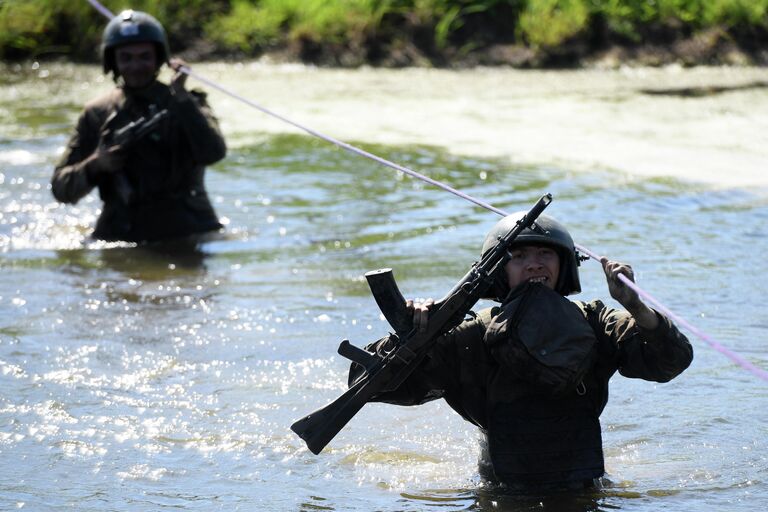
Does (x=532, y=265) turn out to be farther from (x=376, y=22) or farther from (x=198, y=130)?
(x=376, y=22)

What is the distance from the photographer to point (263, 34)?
19547mm

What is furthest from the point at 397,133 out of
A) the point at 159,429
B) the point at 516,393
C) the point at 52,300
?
the point at 516,393

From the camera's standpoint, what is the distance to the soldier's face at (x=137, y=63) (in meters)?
9.30

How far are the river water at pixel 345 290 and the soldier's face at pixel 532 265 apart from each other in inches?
32.0

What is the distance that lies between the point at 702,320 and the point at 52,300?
3798mm

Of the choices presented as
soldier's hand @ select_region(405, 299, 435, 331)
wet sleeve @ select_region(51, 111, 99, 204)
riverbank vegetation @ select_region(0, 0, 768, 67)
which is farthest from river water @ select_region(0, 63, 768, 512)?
riverbank vegetation @ select_region(0, 0, 768, 67)

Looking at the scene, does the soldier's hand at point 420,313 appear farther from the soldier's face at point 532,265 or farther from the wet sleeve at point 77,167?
the wet sleeve at point 77,167

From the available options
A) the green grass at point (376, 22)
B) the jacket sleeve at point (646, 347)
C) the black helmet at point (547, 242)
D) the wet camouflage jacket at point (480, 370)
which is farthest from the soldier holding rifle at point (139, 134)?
the green grass at point (376, 22)

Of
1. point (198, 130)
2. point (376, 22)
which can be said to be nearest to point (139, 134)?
point (198, 130)

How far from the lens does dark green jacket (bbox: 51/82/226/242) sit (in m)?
9.39

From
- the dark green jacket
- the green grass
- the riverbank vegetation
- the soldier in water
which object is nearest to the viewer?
the soldier in water

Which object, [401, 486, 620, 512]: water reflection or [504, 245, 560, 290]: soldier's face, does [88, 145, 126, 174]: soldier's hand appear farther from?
[504, 245, 560, 290]: soldier's face

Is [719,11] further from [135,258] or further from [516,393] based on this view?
[516,393]

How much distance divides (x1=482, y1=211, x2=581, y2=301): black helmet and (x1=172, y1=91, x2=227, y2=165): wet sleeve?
440 centimetres
